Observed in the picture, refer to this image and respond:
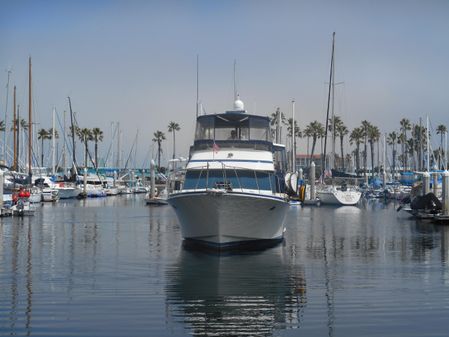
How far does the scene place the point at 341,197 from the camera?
86312 mm

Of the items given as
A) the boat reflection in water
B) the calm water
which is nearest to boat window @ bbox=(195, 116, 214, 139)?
the calm water

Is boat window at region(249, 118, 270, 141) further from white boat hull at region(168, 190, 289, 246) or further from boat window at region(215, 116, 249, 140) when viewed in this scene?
white boat hull at region(168, 190, 289, 246)

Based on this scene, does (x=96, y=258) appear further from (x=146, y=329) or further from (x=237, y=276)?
(x=146, y=329)

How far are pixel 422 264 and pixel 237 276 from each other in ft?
28.6

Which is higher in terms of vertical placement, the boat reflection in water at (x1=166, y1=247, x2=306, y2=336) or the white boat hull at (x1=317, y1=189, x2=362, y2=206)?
the white boat hull at (x1=317, y1=189, x2=362, y2=206)

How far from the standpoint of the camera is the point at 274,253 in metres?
30.7

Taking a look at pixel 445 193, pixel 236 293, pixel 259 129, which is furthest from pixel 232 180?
pixel 445 193

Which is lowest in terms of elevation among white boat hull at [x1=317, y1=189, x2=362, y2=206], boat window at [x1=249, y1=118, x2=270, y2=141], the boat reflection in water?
the boat reflection in water

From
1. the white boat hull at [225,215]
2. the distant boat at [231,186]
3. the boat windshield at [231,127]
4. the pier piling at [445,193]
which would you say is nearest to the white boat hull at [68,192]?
the pier piling at [445,193]

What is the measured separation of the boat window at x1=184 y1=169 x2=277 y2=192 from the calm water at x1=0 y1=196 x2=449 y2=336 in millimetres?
3079

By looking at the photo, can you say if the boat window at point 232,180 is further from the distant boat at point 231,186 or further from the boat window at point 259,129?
the boat window at point 259,129

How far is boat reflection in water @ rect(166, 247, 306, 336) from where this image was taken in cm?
1639

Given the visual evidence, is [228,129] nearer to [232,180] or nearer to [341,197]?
[232,180]

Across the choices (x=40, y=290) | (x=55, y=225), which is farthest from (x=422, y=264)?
(x=55, y=225)
